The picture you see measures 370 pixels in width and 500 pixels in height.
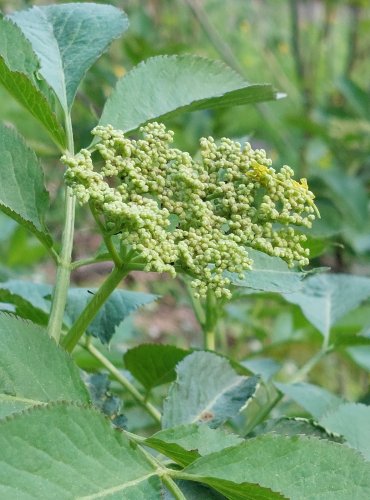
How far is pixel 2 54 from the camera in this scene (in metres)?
0.71

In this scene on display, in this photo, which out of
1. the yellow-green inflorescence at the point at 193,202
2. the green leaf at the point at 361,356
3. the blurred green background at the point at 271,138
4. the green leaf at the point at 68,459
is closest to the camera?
the green leaf at the point at 68,459

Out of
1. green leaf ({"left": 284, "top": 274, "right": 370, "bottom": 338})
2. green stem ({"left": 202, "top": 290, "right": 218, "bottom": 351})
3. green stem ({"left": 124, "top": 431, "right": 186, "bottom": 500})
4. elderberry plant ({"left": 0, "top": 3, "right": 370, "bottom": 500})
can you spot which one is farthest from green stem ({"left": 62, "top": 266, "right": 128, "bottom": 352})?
green leaf ({"left": 284, "top": 274, "right": 370, "bottom": 338})

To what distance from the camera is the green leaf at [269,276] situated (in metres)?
0.67

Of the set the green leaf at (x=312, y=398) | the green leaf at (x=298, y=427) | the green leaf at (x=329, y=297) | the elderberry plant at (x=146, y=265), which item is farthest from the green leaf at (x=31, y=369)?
the green leaf at (x=329, y=297)

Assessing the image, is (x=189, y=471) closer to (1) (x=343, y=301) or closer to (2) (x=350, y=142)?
(1) (x=343, y=301)

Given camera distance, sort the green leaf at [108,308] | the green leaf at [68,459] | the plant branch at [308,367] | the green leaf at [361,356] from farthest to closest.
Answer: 1. the green leaf at [361,356]
2. the plant branch at [308,367]
3. the green leaf at [108,308]
4. the green leaf at [68,459]

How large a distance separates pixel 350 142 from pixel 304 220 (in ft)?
6.46

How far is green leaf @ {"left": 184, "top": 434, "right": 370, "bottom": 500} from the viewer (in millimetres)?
557

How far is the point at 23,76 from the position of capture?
2.18ft

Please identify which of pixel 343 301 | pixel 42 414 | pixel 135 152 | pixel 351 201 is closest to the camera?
pixel 42 414

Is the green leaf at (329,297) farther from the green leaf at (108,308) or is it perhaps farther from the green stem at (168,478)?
the green stem at (168,478)

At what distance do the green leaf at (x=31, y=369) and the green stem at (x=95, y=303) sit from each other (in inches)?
2.4

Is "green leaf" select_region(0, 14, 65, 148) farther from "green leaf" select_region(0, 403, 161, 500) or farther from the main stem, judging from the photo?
"green leaf" select_region(0, 403, 161, 500)

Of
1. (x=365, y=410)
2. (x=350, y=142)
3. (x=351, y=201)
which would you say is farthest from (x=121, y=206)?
(x=350, y=142)
